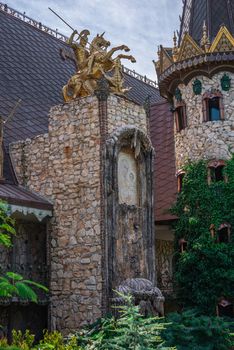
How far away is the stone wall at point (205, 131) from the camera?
68.0 feet

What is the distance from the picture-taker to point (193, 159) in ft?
69.4

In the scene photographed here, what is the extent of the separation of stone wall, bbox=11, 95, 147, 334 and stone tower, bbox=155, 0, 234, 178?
12.4ft

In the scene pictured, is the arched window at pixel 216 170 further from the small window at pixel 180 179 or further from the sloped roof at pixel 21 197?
the sloped roof at pixel 21 197

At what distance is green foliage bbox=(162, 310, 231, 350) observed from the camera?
14.5m

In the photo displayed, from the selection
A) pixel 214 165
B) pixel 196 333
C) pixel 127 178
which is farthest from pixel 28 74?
pixel 196 333

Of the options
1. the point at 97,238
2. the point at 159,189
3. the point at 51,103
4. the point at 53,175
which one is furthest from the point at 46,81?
the point at 97,238

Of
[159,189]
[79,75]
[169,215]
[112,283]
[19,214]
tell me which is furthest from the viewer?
[159,189]

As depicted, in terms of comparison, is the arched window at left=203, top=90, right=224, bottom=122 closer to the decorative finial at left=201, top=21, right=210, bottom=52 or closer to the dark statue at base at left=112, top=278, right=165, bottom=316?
the decorative finial at left=201, top=21, right=210, bottom=52

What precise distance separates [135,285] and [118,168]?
10.3ft

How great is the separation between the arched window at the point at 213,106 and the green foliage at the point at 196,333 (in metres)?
7.53

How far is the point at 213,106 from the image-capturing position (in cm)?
2122

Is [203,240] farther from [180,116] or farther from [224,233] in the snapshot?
[180,116]

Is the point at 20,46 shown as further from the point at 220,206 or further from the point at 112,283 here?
the point at 112,283

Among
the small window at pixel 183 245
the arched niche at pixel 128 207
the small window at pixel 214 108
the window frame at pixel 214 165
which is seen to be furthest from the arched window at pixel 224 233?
the small window at pixel 214 108
